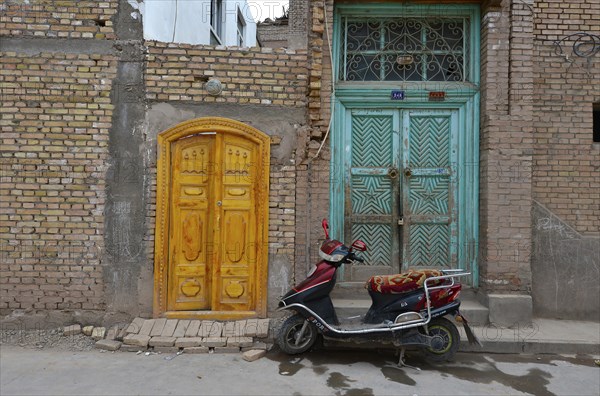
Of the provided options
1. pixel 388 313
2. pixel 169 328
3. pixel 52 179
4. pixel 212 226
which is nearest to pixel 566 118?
pixel 388 313

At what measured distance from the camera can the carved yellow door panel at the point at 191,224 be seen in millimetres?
5500

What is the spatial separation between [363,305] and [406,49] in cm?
348

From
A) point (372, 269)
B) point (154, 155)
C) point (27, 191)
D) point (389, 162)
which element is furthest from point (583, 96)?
point (27, 191)

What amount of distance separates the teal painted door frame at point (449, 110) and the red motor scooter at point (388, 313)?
4.20ft

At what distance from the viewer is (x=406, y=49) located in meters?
6.07

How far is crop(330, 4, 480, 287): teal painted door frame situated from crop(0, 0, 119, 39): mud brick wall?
3033mm

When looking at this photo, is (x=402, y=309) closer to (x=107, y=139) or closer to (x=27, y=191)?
(x=107, y=139)

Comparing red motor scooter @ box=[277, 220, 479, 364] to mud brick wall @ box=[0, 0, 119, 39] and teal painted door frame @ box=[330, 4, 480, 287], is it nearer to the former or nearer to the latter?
teal painted door frame @ box=[330, 4, 480, 287]

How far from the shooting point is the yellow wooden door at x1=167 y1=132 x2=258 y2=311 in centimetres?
550

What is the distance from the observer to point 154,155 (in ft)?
18.0

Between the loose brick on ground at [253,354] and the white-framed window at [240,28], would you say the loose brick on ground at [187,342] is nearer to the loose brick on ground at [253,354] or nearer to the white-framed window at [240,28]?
the loose brick on ground at [253,354]

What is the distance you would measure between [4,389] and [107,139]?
286 centimetres

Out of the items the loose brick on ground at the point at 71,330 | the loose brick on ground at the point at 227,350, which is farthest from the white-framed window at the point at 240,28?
the loose brick on ground at the point at 227,350

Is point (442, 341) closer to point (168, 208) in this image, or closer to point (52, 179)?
point (168, 208)
